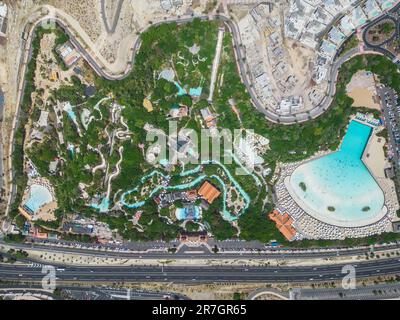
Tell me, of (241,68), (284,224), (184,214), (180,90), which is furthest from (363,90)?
(184,214)

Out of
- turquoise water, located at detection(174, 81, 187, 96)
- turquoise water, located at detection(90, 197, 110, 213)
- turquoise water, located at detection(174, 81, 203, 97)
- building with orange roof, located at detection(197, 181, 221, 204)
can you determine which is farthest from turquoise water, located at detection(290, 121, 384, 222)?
turquoise water, located at detection(90, 197, 110, 213)

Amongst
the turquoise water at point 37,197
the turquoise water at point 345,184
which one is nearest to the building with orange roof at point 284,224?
the turquoise water at point 345,184

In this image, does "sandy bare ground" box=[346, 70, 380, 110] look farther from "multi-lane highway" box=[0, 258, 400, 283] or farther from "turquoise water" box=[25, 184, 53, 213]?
"turquoise water" box=[25, 184, 53, 213]

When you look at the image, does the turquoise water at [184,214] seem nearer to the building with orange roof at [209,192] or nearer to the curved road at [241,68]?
the building with orange roof at [209,192]

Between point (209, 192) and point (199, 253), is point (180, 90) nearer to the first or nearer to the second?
point (209, 192)

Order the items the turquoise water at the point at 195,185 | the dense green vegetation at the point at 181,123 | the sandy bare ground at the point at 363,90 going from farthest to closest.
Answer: the turquoise water at the point at 195,185 → the sandy bare ground at the point at 363,90 → the dense green vegetation at the point at 181,123

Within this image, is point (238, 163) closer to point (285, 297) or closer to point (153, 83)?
point (153, 83)

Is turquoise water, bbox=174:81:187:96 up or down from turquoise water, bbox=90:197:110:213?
up

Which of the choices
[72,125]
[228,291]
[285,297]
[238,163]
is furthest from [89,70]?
[285,297]
